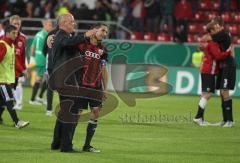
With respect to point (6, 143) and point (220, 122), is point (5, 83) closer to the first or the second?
point (6, 143)

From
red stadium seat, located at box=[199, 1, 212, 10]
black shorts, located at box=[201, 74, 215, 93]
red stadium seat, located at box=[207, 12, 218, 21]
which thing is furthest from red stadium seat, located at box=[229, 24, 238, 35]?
black shorts, located at box=[201, 74, 215, 93]

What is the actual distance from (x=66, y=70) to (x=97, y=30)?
88cm

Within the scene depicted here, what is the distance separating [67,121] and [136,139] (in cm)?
251

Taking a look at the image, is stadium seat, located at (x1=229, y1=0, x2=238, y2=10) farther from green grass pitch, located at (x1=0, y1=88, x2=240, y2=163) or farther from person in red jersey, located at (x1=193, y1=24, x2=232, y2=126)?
person in red jersey, located at (x1=193, y1=24, x2=232, y2=126)

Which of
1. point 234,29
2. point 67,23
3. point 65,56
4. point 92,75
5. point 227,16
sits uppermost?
point 227,16

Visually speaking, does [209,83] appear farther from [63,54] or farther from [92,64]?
[63,54]

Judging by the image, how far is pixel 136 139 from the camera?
1462 cm

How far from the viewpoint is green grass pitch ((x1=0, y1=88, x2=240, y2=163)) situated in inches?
480

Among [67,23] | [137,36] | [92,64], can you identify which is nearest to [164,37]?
[137,36]

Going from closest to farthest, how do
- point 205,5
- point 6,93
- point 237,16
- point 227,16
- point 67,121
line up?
point 67,121 < point 6,93 < point 227,16 < point 237,16 < point 205,5

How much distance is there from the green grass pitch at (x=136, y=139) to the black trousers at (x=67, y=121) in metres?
0.22

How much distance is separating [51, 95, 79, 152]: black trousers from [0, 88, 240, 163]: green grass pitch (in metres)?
0.22

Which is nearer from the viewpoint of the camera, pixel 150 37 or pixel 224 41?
pixel 224 41

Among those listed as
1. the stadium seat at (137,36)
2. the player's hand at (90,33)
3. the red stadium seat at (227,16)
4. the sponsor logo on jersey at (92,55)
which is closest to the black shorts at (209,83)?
the sponsor logo on jersey at (92,55)
